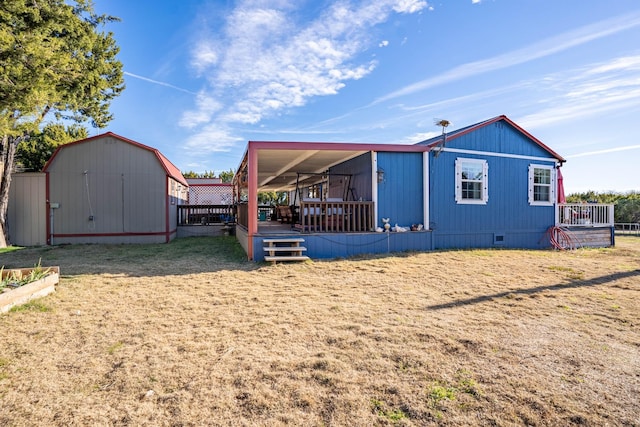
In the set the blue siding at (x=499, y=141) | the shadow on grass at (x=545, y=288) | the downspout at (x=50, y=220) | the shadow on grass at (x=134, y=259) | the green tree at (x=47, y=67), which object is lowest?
the shadow on grass at (x=545, y=288)

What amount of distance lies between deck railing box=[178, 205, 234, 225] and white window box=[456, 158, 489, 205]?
10.1 meters

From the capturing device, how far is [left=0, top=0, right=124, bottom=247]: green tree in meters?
5.95

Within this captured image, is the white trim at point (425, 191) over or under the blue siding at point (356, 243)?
over

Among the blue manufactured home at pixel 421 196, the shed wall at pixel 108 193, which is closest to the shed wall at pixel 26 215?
the shed wall at pixel 108 193

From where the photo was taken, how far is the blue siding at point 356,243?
24.6ft

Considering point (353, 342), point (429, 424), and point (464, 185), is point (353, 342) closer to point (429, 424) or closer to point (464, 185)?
point (429, 424)

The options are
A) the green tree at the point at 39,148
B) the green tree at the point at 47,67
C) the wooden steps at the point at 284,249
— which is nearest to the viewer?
the green tree at the point at 47,67

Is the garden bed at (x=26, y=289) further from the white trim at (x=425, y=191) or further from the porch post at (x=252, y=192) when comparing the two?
the white trim at (x=425, y=191)

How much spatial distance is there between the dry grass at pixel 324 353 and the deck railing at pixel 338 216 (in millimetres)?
2631

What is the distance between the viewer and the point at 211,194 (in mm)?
20031

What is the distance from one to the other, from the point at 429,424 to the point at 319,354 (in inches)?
41.6

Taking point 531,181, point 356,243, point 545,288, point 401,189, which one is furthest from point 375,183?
point 531,181

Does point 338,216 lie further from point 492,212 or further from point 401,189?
point 492,212

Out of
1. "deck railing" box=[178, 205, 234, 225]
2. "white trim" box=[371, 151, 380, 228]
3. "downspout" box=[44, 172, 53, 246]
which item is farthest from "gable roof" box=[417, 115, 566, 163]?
"downspout" box=[44, 172, 53, 246]
